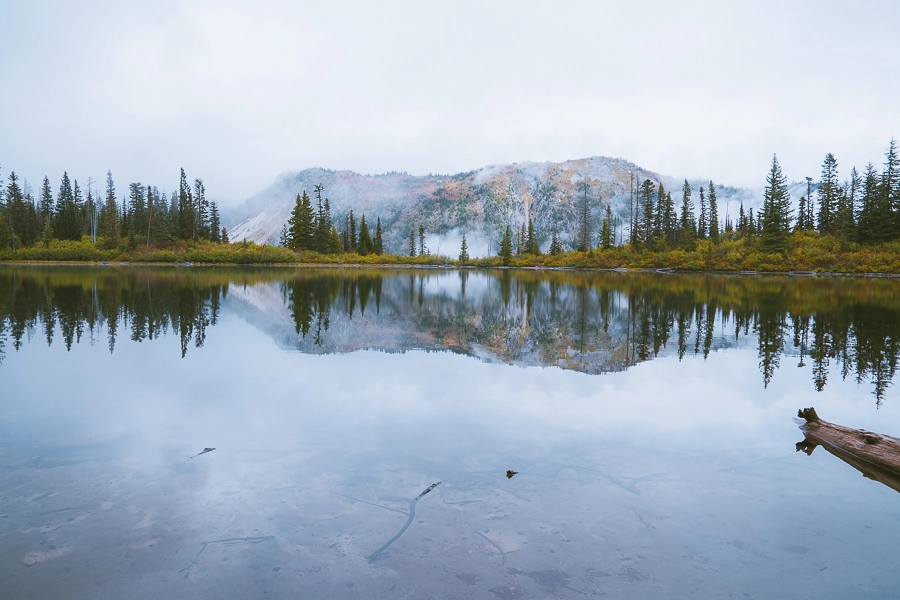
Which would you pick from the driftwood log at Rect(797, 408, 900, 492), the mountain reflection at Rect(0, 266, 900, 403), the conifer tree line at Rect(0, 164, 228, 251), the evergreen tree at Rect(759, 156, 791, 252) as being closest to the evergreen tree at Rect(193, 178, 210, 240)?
the conifer tree line at Rect(0, 164, 228, 251)

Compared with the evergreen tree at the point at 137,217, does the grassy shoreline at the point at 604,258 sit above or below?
below

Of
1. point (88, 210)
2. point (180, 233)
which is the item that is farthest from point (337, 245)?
point (88, 210)

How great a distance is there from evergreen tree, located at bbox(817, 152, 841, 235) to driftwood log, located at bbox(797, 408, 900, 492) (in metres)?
74.7

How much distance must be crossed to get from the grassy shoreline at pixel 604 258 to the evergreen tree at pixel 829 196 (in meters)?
6.77

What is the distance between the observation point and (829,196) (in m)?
71.2

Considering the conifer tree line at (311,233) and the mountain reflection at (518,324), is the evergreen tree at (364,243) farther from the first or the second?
the mountain reflection at (518,324)

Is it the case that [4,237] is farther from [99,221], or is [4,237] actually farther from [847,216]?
[847,216]

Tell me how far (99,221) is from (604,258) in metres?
84.8

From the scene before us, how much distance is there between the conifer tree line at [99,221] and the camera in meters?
79.8

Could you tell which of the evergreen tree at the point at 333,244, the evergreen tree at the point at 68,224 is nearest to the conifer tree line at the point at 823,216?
the evergreen tree at the point at 333,244

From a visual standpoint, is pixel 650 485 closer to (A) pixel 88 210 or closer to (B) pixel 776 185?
(B) pixel 776 185

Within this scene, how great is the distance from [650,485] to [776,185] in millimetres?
74873

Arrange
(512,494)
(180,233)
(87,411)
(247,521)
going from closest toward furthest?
(247,521)
(512,494)
(87,411)
(180,233)

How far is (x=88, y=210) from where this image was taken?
9625 centimetres
